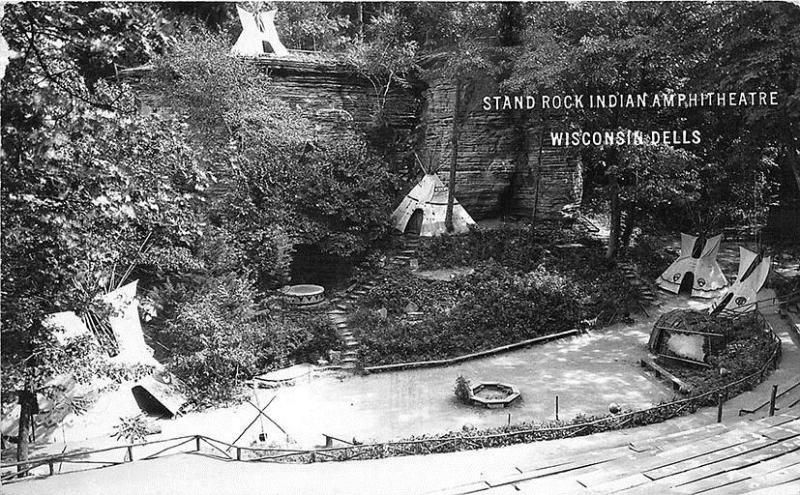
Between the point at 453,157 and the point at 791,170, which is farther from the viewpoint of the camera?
the point at 453,157

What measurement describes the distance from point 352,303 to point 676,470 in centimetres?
719

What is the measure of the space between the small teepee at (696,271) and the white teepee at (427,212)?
4379mm

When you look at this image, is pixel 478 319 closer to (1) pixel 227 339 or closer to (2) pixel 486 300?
(2) pixel 486 300

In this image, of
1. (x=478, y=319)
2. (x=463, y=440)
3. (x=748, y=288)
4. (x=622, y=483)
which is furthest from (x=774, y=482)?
(x=748, y=288)

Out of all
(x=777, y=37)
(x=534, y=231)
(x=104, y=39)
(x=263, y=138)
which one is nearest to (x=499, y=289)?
(x=534, y=231)

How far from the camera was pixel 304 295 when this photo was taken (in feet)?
37.2

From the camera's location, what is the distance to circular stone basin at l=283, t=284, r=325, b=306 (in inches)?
442

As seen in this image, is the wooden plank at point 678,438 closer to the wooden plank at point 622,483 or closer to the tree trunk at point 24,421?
the wooden plank at point 622,483

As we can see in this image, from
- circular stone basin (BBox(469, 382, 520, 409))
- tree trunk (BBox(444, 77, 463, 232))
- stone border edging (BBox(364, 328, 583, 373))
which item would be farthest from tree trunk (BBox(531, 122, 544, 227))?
circular stone basin (BBox(469, 382, 520, 409))

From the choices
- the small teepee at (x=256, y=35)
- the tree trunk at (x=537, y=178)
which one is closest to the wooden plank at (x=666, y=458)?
the tree trunk at (x=537, y=178)

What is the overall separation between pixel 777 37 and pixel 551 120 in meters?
5.67

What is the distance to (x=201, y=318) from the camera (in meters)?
9.80

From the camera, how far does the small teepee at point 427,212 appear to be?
1366 cm

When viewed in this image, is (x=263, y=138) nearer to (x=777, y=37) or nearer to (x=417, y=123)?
(x=417, y=123)
